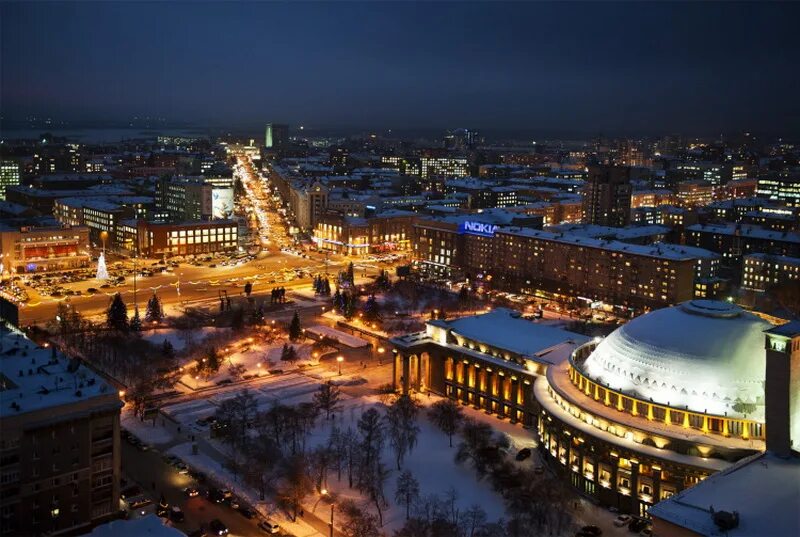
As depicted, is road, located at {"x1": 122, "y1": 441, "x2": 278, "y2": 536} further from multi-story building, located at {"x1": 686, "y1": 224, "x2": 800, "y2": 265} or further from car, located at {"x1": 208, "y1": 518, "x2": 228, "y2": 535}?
multi-story building, located at {"x1": 686, "y1": 224, "x2": 800, "y2": 265}

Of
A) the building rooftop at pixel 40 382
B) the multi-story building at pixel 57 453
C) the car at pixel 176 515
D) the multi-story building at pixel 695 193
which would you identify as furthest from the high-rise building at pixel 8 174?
the car at pixel 176 515

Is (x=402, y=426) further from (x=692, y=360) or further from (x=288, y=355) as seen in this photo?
(x=288, y=355)

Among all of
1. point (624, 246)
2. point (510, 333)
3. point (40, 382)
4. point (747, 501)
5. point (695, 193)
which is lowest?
point (747, 501)

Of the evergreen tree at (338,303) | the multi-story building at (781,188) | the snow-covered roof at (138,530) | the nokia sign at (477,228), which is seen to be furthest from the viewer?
the multi-story building at (781,188)

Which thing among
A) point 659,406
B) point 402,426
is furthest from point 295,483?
point 659,406

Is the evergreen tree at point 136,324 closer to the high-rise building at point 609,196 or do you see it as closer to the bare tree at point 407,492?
the bare tree at point 407,492
